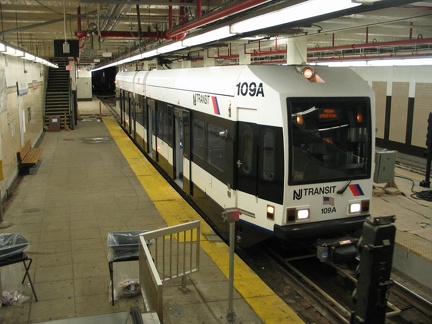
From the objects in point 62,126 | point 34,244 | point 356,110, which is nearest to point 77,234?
point 34,244

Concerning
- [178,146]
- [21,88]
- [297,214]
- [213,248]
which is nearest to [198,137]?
[178,146]

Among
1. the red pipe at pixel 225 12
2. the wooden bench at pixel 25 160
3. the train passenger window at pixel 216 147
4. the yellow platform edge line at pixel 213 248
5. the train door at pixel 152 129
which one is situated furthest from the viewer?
the train door at pixel 152 129

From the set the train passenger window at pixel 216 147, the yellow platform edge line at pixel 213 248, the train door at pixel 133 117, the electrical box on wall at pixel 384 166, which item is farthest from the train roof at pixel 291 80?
the train door at pixel 133 117

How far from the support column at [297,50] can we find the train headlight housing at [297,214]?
2.67 metres

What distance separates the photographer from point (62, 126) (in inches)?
901

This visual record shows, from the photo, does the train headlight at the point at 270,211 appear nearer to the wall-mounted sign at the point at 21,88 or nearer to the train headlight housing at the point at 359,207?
the train headlight housing at the point at 359,207

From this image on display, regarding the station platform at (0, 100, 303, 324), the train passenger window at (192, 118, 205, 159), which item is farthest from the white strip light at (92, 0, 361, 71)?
the station platform at (0, 100, 303, 324)

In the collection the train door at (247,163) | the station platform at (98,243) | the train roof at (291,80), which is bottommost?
the station platform at (98,243)

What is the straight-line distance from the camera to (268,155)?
620cm

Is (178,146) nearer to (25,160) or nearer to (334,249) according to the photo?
(25,160)

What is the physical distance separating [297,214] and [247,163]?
1.04 meters

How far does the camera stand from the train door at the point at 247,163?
6.40 metres

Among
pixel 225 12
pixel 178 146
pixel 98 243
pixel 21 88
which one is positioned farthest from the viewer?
pixel 21 88

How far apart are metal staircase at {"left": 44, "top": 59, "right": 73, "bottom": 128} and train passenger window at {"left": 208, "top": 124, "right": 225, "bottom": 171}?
16562 millimetres
